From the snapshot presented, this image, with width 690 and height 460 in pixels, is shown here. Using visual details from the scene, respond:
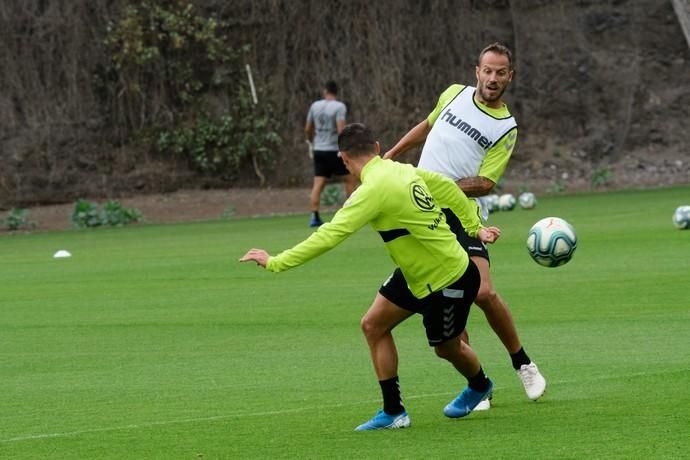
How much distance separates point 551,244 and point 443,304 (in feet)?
8.89

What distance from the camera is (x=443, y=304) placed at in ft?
27.6

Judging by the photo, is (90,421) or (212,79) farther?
(212,79)

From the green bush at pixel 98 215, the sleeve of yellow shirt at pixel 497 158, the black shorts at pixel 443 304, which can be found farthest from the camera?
the green bush at pixel 98 215

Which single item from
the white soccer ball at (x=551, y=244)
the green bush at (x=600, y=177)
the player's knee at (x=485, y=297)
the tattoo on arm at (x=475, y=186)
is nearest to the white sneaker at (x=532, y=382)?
the player's knee at (x=485, y=297)

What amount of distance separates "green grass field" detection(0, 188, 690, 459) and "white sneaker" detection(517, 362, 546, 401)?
82 millimetres

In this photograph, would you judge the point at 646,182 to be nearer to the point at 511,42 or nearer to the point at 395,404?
the point at 511,42

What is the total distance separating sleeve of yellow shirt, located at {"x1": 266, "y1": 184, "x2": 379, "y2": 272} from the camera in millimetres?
8062

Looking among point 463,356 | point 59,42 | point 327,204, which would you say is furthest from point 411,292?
point 59,42

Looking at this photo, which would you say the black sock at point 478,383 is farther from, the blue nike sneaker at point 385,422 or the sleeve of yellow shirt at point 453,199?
the sleeve of yellow shirt at point 453,199

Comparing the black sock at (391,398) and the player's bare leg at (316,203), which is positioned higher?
the black sock at (391,398)

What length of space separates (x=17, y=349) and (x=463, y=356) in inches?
202

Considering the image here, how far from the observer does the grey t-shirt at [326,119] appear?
26.4 metres

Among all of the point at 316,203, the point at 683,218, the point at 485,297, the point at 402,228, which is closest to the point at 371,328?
the point at 402,228

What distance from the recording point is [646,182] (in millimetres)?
34562
